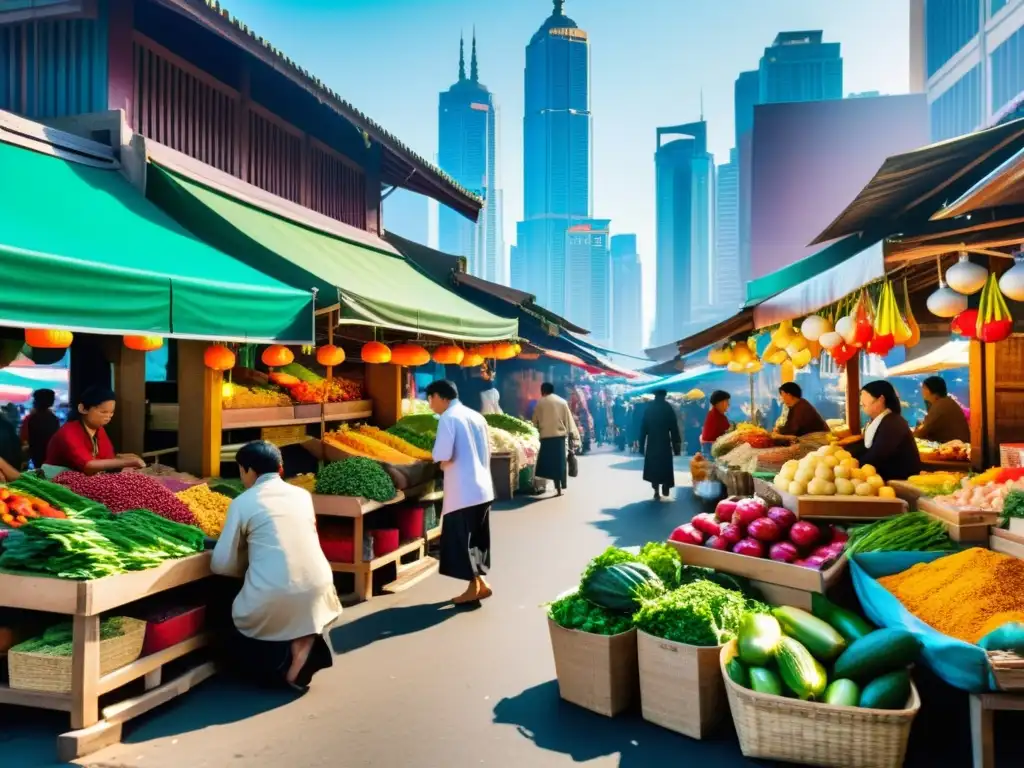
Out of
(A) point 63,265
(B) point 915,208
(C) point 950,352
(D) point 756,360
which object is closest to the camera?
(A) point 63,265

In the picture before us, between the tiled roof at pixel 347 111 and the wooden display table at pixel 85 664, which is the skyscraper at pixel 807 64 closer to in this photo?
the tiled roof at pixel 347 111

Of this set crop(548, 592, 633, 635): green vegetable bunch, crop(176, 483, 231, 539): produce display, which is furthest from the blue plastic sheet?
crop(176, 483, 231, 539): produce display

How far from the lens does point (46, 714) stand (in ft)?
13.7

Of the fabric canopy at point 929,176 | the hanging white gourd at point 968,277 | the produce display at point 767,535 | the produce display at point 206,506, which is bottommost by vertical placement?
the produce display at point 767,535

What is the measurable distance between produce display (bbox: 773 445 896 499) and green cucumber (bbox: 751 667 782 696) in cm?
186

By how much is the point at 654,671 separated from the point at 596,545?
4.98 m

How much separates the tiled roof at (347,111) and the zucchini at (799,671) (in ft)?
21.8

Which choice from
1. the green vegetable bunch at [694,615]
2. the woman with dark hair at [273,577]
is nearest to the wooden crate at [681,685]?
the green vegetable bunch at [694,615]

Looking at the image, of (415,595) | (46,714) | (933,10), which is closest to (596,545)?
(415,595)

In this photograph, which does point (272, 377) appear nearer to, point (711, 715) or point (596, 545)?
point (596, 545)

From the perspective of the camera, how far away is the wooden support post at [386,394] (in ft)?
31.8

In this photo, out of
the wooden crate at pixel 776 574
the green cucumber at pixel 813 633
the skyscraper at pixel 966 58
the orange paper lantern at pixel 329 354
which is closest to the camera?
the green cucumber at pixel 813 633

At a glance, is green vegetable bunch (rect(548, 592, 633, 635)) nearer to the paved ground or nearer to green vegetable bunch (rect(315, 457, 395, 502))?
the paved ground

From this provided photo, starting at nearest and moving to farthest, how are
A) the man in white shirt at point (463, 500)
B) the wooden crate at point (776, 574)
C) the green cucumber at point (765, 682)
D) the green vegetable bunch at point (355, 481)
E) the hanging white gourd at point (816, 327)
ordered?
the green cucumber at point (765, 682)
the wooden crate at point (776, 574)
the man in white shirt at point (463, 500)
the green vegetable bunch at point (355, 481)
the hanging white gourd at point (816, 327)
